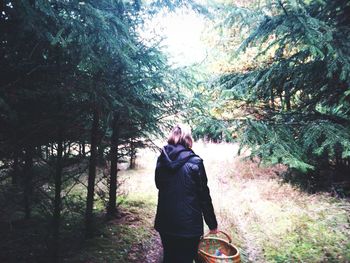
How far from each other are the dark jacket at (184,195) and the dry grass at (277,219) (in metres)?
1.37

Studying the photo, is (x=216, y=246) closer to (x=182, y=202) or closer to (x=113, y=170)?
(x=182, y=202)

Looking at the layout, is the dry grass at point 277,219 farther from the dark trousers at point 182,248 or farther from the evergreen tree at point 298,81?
the dark trousers at point 182,248

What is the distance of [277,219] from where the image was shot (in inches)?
306

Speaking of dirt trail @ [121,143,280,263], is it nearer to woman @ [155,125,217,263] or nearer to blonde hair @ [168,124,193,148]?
blonde hair @ [168,124,193,148]

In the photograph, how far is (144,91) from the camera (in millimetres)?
8281

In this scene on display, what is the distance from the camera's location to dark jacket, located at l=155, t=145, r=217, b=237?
3889mm

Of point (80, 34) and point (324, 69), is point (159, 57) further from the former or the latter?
point (324, 69)

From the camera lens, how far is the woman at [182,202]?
389cm

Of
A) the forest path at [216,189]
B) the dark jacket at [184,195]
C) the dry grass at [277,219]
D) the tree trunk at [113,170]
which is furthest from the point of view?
the tree trunk at [113,170]

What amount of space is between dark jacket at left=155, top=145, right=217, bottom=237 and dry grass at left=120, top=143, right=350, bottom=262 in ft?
4.49

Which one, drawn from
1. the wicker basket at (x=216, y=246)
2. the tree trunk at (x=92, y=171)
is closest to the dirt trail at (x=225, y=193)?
the wicker basket at (x=216, y=246)

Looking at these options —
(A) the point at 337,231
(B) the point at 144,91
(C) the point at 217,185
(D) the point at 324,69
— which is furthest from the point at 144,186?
(D) the point at 324,69

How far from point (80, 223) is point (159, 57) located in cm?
559

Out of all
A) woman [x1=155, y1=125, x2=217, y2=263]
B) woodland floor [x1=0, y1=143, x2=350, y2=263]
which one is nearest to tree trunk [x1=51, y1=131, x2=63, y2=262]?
woodland floor [x1=0, y1=143, x2=350, y2=263]
